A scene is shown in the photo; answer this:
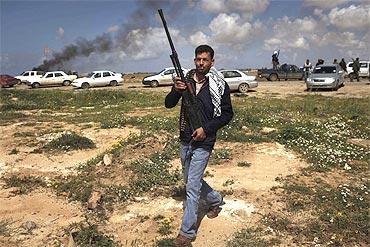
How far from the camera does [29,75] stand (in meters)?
37.1

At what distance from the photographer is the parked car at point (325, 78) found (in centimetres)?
2323

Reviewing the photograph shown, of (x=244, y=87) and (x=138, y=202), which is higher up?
(x=244, y=87)

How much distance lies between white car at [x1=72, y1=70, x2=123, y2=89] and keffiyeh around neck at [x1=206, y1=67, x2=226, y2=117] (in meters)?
28.1

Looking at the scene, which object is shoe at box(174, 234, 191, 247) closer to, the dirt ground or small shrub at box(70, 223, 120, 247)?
the dirt ground

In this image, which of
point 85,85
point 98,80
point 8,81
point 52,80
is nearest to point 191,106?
point 85,85

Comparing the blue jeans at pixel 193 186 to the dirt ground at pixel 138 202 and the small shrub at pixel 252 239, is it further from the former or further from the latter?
the small shrub at pixel 252 239

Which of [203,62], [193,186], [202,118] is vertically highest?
[203,62]

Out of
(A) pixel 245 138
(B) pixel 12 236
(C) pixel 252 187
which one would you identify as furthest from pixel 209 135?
(A) pixel 245 138

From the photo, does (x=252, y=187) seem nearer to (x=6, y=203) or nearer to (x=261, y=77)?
(x=6, y=203)

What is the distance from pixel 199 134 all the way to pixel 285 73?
30591 millimetres

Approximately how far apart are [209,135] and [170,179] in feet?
8.30

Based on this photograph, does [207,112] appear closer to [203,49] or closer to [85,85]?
[203,49]

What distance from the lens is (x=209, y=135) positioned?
15.2 feet

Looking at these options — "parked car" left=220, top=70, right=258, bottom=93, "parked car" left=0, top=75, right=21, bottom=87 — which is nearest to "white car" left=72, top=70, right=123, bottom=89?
"parked car" left=0, top=75, right=21, bottom=87
